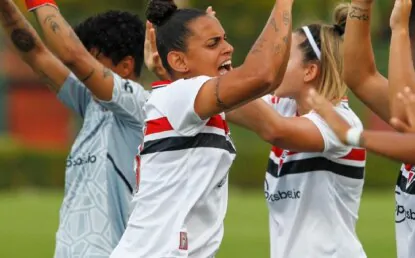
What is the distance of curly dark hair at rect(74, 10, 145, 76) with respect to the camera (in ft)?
24.6

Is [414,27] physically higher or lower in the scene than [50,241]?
higher

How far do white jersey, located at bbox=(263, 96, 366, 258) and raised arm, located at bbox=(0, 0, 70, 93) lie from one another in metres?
1.59

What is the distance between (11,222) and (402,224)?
38.3ft

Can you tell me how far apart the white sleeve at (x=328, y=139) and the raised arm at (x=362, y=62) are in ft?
0.65

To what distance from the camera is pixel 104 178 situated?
7.16 meters

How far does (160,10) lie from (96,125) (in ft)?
4.18

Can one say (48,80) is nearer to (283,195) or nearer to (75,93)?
(75,93)

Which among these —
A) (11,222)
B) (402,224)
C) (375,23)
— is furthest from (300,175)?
(375,23)

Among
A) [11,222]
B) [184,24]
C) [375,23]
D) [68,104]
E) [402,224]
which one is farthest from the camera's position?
[375,23]

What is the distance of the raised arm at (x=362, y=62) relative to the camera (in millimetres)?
6578

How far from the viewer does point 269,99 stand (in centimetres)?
747

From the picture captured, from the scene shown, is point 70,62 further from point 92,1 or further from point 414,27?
point 92,1

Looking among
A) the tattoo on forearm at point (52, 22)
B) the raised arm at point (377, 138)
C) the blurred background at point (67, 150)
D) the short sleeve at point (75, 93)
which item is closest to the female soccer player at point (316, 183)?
the raised arm at point (377, 138)

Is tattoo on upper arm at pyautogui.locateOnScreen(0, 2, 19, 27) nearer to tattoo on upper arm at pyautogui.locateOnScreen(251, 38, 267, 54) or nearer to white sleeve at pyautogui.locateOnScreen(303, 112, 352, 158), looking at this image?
white sleeve at pyautogui.locateOnScreen(303, 112, 352, 158)
